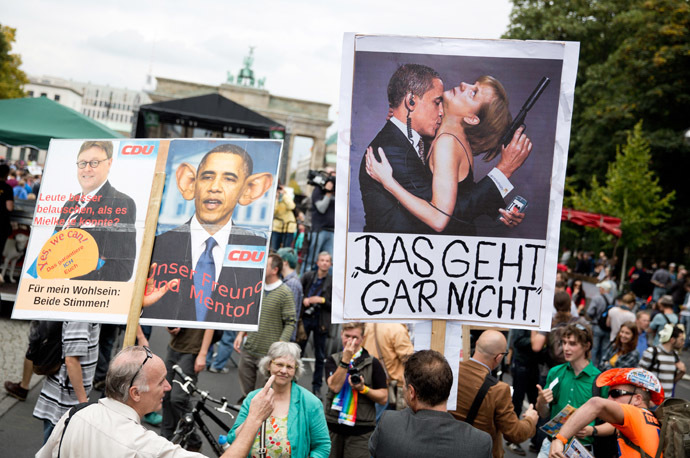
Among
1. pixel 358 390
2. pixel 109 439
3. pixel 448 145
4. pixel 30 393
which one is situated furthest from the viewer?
pixel 30 393

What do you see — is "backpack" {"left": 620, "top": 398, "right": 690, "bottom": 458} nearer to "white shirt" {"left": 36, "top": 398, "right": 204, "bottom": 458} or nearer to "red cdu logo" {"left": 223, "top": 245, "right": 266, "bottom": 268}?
"red cdu logo" {"left": 223, "top": 245, "right": 266, "bottom": 268}

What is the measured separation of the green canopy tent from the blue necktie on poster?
841 centimetres

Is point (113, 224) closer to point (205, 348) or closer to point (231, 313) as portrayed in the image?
point (231, 313)

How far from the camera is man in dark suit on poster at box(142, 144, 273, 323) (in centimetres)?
398

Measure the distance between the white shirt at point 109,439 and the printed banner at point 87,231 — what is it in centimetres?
135

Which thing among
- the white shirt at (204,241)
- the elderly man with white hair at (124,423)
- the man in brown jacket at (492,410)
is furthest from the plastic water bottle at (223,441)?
the elderly man with white hair at (124,423)

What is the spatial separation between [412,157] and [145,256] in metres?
1.73

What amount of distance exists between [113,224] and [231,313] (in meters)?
0.96

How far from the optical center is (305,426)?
4.02 metres

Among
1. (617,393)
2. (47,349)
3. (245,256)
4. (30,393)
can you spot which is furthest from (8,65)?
(617,393)

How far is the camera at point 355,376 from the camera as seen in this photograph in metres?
4.66

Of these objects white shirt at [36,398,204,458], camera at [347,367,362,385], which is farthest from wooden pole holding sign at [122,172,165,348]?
camera at [347,367,362,385]

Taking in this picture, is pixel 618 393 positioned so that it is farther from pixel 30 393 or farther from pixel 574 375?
pixel 30 393

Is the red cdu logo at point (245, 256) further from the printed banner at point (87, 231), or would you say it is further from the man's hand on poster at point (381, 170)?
the man's hand on poster at point (381, 170)
